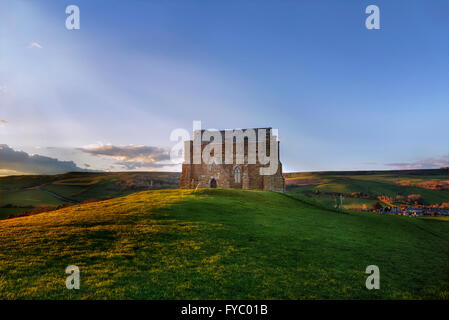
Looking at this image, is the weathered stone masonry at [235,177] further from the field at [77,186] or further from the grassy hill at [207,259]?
the field at [77,186]

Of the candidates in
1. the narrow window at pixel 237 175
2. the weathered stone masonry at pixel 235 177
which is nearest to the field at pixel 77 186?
the weathered stone masonry at pixel 235 177

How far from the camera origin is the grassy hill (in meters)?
7.15

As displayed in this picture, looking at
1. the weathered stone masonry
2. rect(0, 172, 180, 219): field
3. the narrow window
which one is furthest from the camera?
rect(0, 172, 180, 219): field

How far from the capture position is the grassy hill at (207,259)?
715 cm

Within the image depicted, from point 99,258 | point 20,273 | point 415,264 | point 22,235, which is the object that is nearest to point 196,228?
point 99,258

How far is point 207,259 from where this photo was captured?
931cm

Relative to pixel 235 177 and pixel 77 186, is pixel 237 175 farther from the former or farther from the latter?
pixel 77 186

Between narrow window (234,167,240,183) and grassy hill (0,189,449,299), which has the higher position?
narrow window (234,167,240,183)

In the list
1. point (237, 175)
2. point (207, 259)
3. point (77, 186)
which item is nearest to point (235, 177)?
point (237, 175)

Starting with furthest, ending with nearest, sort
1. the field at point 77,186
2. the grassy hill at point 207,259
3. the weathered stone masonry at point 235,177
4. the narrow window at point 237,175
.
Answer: the field at point 77,186, the narrow window at point 237,175, the weathered stone masonry at point 235,177, the grassy hill at point 207,259

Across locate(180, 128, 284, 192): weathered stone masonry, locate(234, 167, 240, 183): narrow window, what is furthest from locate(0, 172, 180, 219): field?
locate(234, 167, 240, 183): narrow window

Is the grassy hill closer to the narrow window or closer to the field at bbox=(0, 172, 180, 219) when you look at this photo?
the narrow window
